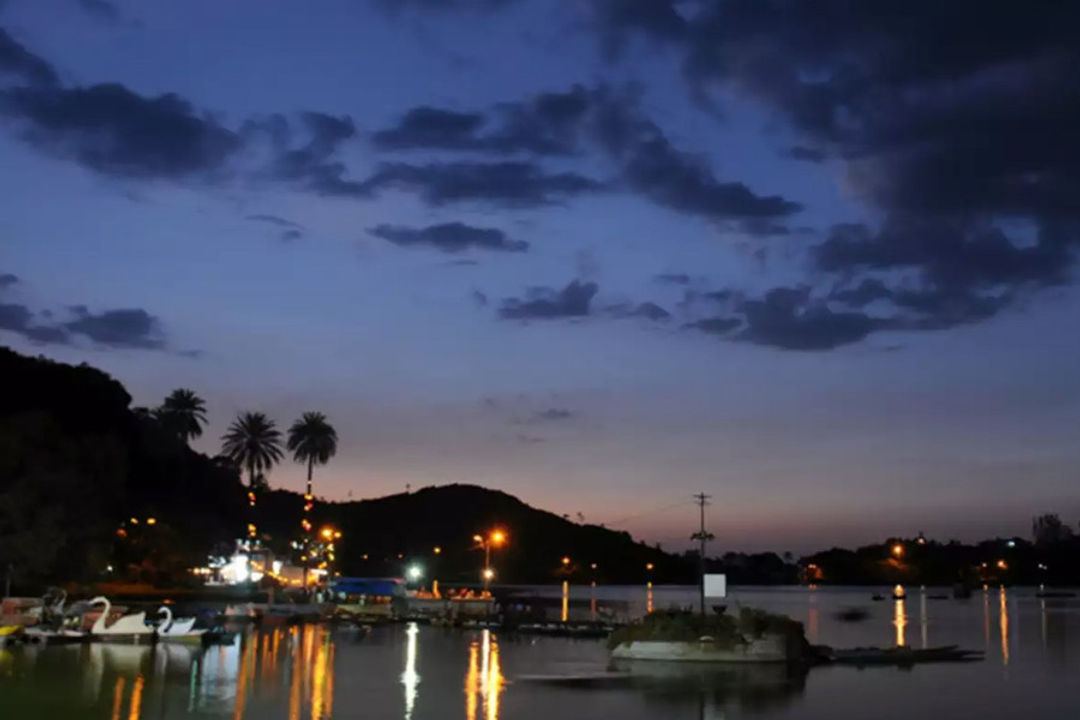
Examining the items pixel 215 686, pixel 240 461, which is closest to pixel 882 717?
pixel 215 686

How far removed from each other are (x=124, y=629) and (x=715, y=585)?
34753 millimetres

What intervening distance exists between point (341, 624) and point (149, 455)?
4078 cm

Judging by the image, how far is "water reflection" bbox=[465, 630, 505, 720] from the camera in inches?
1480

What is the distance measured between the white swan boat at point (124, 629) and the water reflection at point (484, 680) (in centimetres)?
1827

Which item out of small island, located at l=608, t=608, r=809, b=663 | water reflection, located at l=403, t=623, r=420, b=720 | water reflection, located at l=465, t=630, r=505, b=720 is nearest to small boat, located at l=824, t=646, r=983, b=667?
small island, located at l=608, t=608, r=809, b=663

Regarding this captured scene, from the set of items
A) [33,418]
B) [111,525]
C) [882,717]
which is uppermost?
[33,418]

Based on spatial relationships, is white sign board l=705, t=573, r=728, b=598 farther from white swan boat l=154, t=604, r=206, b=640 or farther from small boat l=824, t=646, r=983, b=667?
white swan boat l=154, t=604, r=206, b=640

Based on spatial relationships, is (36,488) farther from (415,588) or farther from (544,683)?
(415,588)

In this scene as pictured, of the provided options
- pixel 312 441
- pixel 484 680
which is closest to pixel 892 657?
pixel 484 680

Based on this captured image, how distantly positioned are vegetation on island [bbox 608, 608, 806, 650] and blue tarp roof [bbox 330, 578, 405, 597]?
49671 millimetres

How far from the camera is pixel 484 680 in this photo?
153 feet

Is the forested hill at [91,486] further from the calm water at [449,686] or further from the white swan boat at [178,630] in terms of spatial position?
the calm water at [449,686]

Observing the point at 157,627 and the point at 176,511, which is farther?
the point at 176,511

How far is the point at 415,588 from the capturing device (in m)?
131
